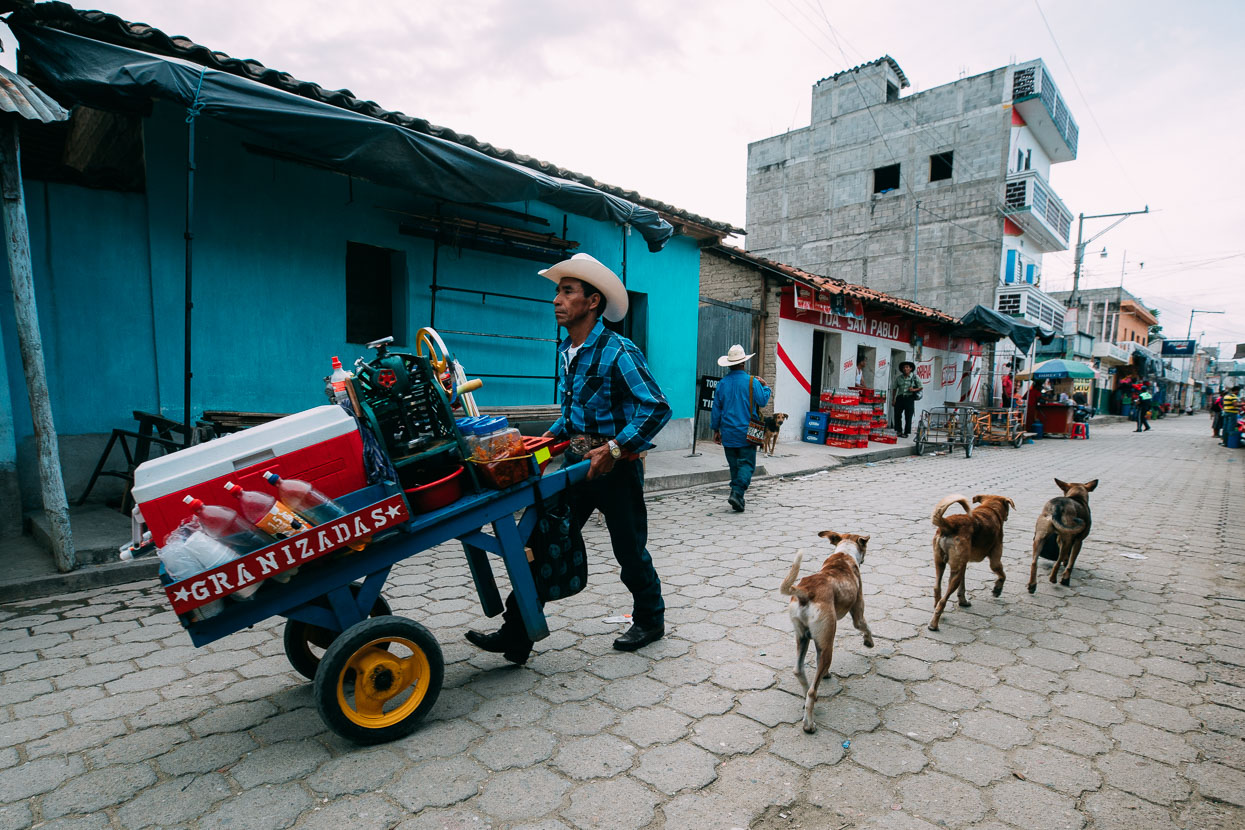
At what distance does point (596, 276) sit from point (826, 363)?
14.0m

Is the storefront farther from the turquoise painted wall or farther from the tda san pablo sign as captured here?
the tda san pablo sign

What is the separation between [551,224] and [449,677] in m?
7.12

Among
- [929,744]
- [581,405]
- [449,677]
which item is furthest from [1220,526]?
[449,677]

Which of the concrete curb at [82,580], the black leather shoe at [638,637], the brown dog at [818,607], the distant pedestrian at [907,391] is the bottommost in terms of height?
the concrete curb at [82,580]

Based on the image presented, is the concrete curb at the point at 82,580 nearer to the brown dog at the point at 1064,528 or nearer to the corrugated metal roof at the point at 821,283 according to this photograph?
the brown dog at the point at 1064,528

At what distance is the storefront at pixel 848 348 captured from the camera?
1416 centimetres

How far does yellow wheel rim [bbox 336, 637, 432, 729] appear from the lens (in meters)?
2.38

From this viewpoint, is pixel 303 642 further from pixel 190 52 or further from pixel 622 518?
pixel 190 52

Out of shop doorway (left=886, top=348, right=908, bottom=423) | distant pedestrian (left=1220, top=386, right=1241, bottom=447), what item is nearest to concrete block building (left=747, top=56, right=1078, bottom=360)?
distant pedestrian (left=1220, top=386, right=1241, bottom=447)

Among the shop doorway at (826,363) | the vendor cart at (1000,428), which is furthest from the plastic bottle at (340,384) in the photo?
the vendor cart at (1000,428)

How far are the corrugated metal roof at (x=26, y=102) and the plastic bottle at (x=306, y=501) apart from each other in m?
3.25

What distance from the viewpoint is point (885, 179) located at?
26.0 m

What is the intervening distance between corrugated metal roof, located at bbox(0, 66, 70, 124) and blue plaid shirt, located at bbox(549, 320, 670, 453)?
11.6 feet

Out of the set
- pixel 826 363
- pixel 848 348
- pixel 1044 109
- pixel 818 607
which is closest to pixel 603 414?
pixel 818 607
